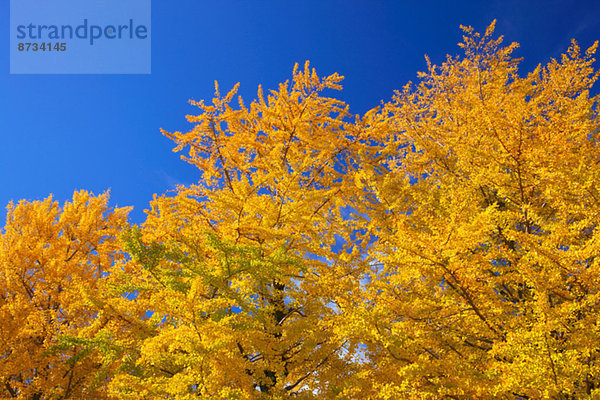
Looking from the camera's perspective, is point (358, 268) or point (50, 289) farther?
point (50, 289)

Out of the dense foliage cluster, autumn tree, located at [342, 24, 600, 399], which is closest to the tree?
the dense foliage cluster

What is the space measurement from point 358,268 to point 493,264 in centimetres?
231

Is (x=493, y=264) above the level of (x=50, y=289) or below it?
below

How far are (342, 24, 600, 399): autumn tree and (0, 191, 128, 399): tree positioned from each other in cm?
550

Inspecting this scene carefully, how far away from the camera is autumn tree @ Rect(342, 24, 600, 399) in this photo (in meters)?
4.48

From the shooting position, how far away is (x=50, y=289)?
943cm

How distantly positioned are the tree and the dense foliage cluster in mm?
64

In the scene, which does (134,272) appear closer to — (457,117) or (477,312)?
(477,312)

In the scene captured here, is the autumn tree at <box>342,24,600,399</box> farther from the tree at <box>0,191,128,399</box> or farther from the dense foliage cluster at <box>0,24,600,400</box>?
the tree at <box>0,191,128,399</box>

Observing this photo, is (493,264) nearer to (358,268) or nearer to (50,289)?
(358,268)

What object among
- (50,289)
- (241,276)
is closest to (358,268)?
(241,276)

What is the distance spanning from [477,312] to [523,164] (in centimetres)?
262

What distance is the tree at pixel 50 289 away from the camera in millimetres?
8164

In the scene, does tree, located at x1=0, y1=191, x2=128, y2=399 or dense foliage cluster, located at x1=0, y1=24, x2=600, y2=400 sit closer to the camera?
dense foliage cluster, located at x1=0, y1=24, x2=600, y2=400
